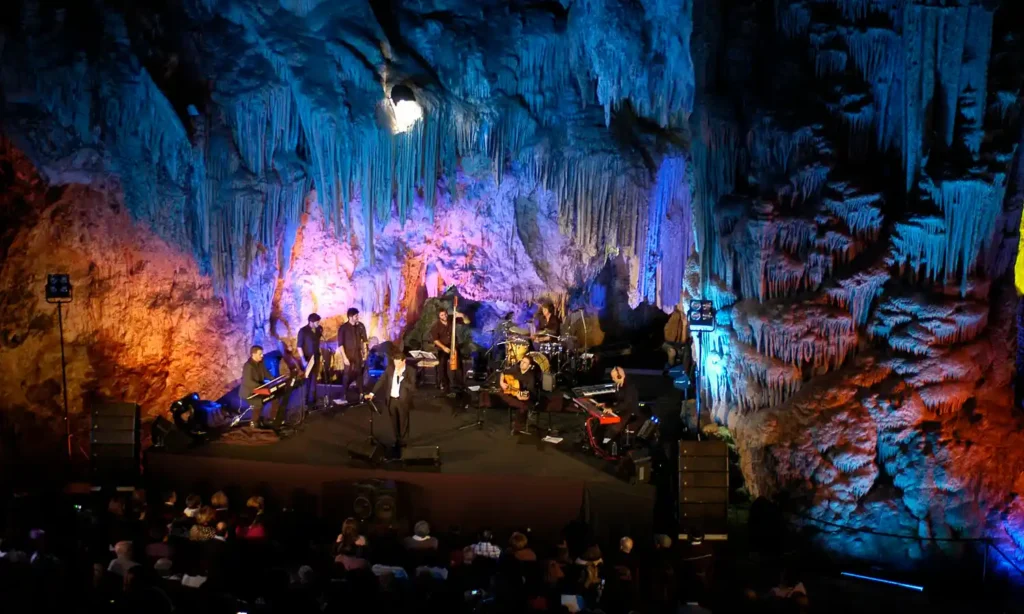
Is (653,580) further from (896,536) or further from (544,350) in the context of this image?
(544,350)

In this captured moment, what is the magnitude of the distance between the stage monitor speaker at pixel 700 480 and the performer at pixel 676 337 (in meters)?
5.19

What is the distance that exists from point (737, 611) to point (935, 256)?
526 cm

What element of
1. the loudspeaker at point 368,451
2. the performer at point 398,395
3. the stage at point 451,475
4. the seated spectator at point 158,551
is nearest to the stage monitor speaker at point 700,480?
the stage at point 451,475

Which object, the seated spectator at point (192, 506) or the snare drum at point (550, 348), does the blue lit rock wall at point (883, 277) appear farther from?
the seated spectator at point (192, 506)

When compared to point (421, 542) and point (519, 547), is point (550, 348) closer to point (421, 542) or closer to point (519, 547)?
point (421, 542)

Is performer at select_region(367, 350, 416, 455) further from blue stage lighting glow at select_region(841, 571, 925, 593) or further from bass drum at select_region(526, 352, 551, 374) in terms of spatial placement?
blue stage lighting glow at select_region(841, 571, 925, 593)

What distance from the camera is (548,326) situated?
14375mm

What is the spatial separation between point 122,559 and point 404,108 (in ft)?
24.7

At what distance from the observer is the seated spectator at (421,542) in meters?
6.88

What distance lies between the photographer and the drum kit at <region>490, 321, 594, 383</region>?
517 inches

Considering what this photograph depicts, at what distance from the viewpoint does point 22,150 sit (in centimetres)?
1117

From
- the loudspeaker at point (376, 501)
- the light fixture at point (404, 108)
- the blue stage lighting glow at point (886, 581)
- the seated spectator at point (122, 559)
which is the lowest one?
the blue stage lighting glow at point (886, 581)

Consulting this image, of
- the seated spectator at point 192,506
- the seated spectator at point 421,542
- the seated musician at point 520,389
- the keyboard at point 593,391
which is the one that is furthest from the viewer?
the seated musician at point 520,389

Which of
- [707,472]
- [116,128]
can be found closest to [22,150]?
[116,128]
